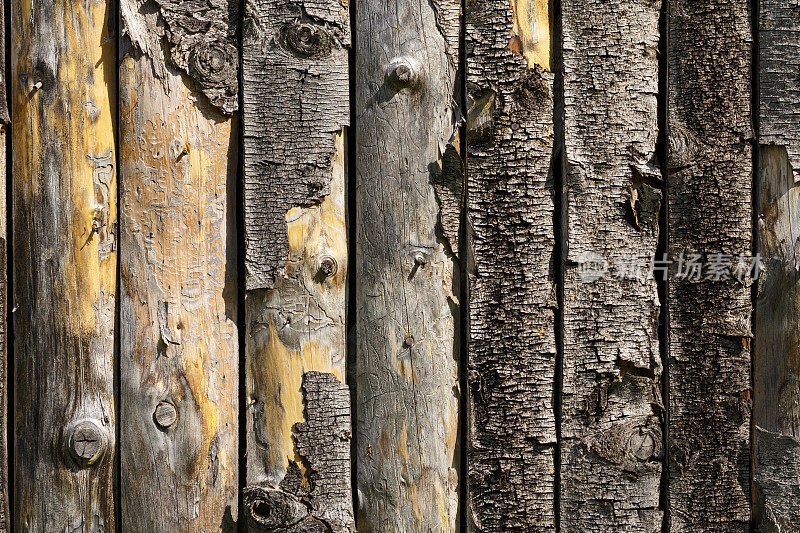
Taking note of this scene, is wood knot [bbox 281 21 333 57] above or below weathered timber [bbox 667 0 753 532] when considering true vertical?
above

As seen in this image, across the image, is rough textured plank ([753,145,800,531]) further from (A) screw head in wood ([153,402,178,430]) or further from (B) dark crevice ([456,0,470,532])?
(A) screw head in wood ([153,402,178,430])

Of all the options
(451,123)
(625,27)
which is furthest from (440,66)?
(625,27)

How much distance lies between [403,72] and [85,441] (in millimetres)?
1339

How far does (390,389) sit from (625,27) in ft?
3.93

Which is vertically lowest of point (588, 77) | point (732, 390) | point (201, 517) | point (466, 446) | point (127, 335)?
point (201, 517)

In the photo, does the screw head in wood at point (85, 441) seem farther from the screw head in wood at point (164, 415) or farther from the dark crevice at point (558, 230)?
the dark crevice at point (558, 230)

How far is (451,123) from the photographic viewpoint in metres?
1.74

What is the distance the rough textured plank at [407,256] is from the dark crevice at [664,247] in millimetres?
586

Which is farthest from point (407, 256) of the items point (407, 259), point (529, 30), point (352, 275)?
point (529, 30)

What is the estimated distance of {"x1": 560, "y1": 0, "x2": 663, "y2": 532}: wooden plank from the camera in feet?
5.65

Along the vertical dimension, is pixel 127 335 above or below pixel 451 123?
below

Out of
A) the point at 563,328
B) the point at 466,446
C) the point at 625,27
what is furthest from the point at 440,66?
the point at 466,446

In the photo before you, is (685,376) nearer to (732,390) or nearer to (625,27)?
(732,390)

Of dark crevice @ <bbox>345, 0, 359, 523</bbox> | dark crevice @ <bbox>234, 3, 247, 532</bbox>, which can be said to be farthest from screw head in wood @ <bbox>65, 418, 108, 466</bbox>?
dark crevice @ <bbox>345, 0, 359, 523</bbox>
